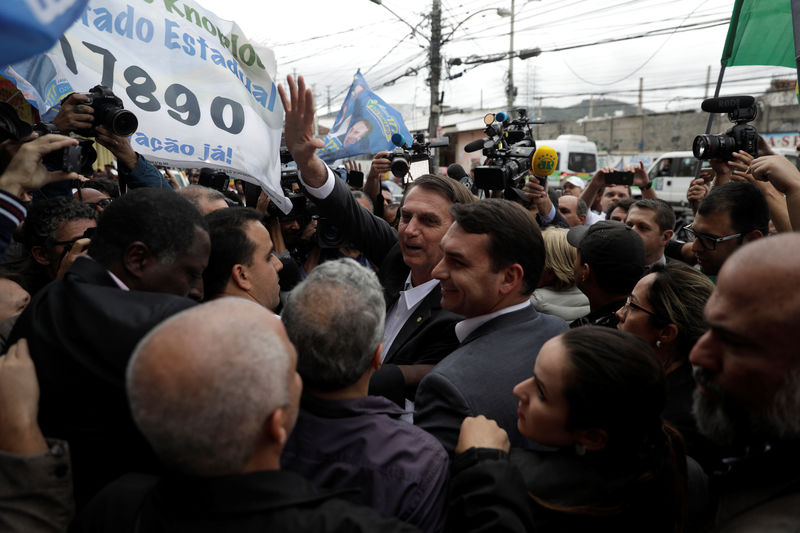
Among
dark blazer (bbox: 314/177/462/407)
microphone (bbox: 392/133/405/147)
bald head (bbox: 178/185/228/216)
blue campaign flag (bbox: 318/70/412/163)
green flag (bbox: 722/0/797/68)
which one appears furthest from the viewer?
blue campaign flag (bbox: 318/70/412/163)

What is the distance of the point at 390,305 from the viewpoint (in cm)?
294

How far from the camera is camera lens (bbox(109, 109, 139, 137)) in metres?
2.63

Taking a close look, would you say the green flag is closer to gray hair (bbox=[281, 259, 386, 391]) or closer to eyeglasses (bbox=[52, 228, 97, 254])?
gray hair (bbox=[281, 259, 386, 391])

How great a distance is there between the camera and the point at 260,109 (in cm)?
379

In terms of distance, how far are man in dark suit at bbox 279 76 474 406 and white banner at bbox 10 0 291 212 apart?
0.67 meters

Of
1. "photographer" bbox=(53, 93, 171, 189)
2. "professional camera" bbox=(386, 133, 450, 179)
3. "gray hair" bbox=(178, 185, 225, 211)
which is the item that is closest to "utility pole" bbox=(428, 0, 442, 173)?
"professional camera" bbox=(386, 133, 450, 179)

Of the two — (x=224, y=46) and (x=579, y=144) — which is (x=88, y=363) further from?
(x=579, y=144)

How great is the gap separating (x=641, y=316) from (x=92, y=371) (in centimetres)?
197

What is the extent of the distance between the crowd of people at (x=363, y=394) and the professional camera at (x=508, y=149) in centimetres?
211

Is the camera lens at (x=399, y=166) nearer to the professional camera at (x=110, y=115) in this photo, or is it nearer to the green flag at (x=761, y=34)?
the professional camera at (x=110, y=115)

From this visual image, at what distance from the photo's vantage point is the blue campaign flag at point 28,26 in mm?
1069

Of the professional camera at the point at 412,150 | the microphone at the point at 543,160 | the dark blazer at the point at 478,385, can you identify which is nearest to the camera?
the dark blazer at the point at 478,385

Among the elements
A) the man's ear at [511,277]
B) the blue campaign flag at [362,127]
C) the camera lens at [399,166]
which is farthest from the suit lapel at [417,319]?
the blue campaign flag at [362,127]

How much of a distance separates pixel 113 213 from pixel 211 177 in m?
2.86
